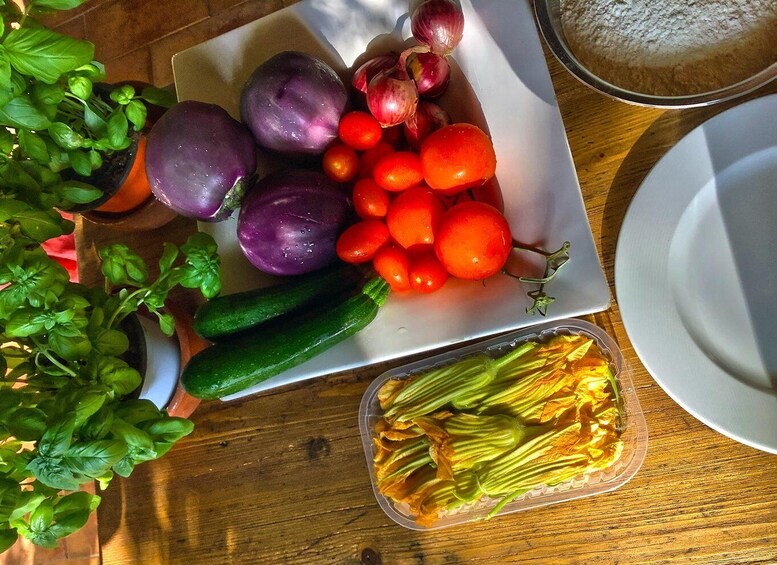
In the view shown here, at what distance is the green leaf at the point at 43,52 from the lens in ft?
1.67

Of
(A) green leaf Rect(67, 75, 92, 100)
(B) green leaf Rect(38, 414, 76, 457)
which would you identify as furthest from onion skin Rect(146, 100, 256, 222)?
(B) green leaf Rect(38, 414, 76, 457)

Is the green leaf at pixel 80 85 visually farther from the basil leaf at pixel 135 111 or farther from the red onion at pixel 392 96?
the red onion at pixel 392 96

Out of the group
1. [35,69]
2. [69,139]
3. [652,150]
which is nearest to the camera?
[35,69]

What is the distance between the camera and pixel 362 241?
0.72 m

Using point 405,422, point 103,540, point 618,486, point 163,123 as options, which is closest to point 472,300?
point 405,422

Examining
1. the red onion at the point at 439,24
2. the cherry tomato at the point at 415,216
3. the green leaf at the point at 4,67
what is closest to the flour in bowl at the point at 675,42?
the red onion at the point at 439,24

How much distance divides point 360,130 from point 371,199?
0.09m

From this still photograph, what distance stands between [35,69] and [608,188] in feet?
2.14

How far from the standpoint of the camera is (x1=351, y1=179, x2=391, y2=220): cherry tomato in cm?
74

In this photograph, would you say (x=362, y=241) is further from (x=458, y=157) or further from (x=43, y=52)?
(x=43, y=52)

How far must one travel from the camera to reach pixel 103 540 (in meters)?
0.94

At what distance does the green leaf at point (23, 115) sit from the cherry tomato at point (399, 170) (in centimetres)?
36

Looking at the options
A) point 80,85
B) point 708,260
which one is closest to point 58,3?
point 80,85

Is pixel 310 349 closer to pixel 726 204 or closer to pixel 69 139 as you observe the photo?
pixel 69 139
